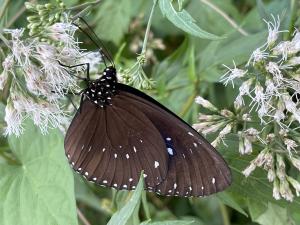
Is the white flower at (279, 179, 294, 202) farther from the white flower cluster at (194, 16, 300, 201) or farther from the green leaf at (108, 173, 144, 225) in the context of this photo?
the green leaf at (108, 173, 144, 225)

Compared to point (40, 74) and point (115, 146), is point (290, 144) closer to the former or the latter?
point (115, 146)

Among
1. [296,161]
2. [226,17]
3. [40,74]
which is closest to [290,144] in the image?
[296,161]

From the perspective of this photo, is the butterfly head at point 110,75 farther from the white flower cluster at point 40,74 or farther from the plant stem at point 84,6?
the plant stem at point 84,6

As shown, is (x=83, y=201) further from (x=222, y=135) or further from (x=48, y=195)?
(x=222, y=135)

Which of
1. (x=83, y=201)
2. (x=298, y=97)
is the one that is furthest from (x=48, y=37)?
(x=83, y=201)

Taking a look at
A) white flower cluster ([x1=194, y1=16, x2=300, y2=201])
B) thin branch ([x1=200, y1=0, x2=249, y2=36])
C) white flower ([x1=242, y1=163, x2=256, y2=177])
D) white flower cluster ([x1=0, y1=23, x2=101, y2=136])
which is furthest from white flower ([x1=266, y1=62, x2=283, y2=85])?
thin branch ([x1=200, y1=0, x2=249, y2=36])

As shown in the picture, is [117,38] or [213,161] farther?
[117,38]
